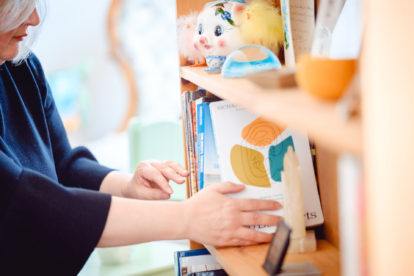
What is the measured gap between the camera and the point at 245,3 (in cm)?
124

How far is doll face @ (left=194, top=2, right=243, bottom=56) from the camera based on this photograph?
1197 millimetres

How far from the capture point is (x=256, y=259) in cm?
112

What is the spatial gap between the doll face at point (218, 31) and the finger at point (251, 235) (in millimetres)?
337

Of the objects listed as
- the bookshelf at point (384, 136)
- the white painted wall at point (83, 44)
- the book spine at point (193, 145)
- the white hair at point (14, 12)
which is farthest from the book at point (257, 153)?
the white painted wall at point (83, 44)

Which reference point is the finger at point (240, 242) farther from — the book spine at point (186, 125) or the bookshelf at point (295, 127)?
the book spine at point (186, 125)

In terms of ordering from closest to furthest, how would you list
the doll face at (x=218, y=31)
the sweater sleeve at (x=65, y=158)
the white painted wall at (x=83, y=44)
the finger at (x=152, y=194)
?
the doll face at (x=218, y=31)
the finger at (x=152, y=194)
the sweater sleeve at (x=65, y=158)
the white painted wall at (x=83, y=44)

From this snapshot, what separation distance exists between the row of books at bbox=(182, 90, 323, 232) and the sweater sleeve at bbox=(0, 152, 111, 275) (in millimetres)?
248

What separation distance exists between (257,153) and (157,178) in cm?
29

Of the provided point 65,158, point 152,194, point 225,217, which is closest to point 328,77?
point 225,217

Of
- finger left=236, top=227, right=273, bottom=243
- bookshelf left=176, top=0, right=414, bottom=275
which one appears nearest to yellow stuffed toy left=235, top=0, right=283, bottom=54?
finger left=236, top=227, right=273, bottom=243

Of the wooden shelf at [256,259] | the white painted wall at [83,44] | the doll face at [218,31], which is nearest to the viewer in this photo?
the wooden shelf at [256,259]

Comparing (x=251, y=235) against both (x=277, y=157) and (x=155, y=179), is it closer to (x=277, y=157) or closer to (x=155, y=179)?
(x=277, y=157)

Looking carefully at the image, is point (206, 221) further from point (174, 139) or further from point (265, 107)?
point (174, 139)

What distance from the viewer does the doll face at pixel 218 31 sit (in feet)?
3.93
